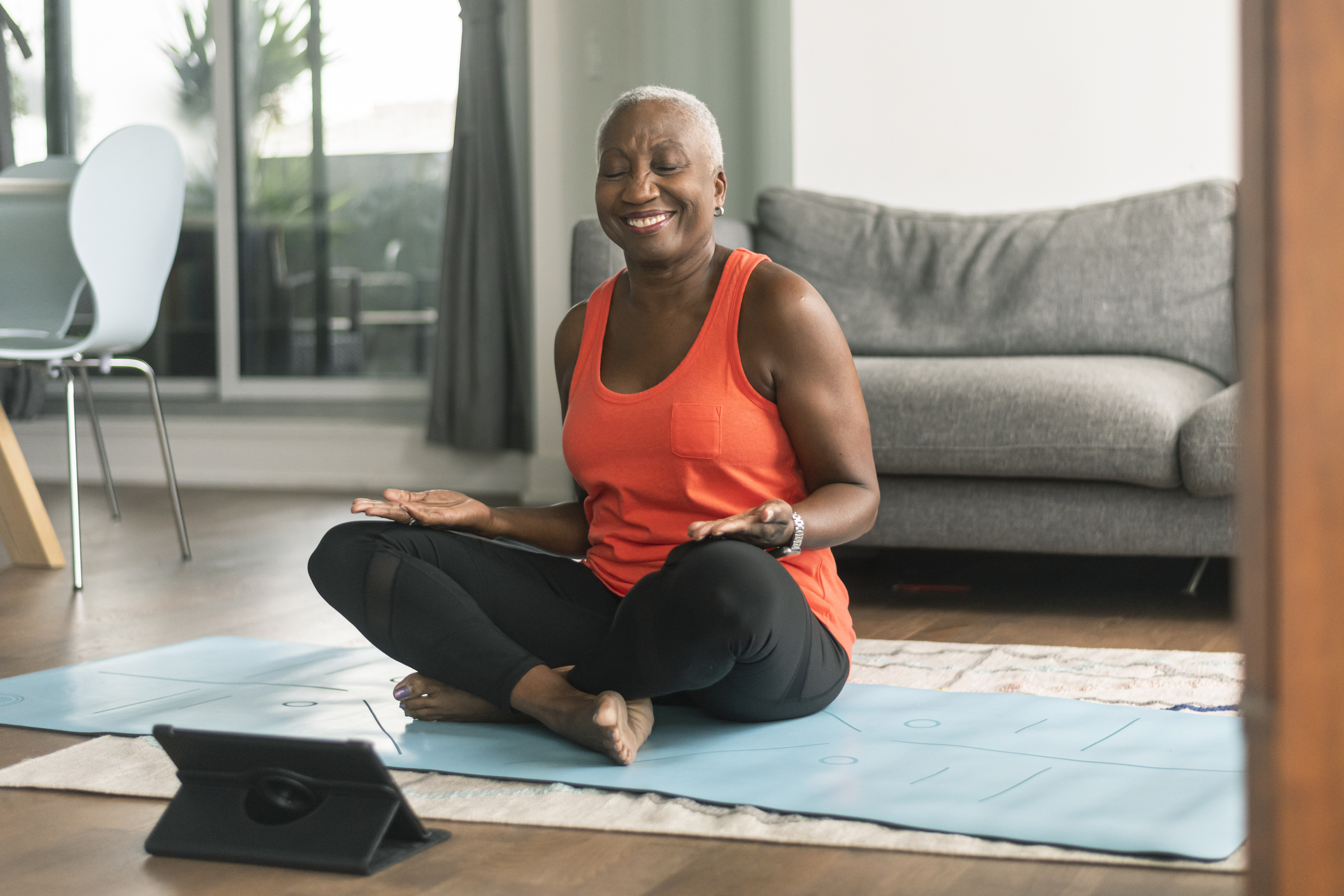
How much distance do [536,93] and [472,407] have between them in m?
1.02

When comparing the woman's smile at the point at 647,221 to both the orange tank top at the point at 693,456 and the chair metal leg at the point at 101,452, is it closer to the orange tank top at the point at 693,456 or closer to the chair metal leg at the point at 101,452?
the orange tank top at the point at 693,456

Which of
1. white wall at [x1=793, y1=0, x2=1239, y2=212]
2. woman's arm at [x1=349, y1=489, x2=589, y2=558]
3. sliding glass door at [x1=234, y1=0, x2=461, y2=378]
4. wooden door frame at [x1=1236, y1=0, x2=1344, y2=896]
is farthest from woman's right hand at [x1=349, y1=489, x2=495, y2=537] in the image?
sliding glass door at [x1=234, y1=0, x2=461, y2=378]

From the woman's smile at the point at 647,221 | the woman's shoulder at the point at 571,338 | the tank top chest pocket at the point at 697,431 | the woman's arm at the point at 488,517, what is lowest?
the woman's arm at the point at 488,517

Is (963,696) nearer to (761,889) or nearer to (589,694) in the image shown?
(589,694)

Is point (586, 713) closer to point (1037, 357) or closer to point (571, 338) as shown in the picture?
point (571, 338)

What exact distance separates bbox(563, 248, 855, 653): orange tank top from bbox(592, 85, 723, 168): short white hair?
0.46 feet

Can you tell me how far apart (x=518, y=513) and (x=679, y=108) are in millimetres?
555

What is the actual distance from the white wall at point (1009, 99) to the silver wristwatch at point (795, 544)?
2215 millimetres

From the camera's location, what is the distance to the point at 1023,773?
1354mm

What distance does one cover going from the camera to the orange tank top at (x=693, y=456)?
1.52m

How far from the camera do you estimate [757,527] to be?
1337 millimetres

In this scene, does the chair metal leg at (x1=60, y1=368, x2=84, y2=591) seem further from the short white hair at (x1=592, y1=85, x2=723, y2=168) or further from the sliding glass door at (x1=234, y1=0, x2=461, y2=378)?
the sliding glass door at (x1=234, y1=0, x2=461, y2=378)

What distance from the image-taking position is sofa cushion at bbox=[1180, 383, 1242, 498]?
85.5 inches

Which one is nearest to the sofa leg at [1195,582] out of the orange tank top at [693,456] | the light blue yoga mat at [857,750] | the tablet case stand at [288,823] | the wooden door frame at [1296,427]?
the light blue yoga mat at [857,750]
